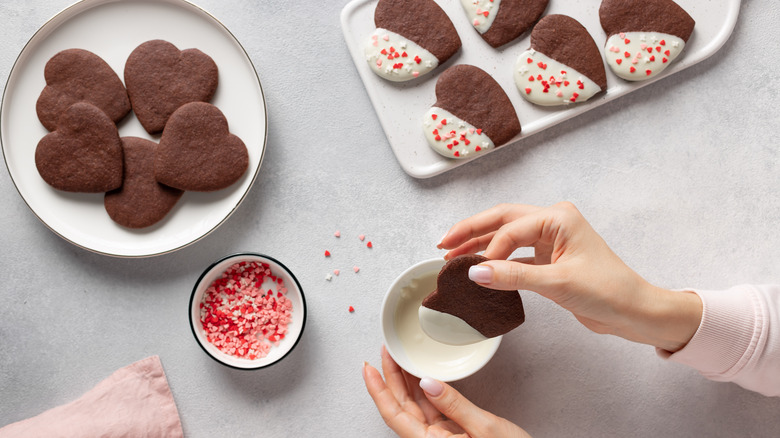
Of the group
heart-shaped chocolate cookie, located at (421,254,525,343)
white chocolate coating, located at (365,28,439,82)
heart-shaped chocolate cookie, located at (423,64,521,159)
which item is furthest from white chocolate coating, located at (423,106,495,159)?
heart-shaped chocolate cookie, located at (421,254,525,343)

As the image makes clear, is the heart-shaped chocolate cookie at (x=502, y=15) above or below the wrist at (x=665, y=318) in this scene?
above

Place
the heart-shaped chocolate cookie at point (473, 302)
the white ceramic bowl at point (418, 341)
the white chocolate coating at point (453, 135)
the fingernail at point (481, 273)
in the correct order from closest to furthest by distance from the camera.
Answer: the fingernail at point (481, 273), the heart-shaped chocolate cookie at point (473, 302), the white ceramic bowl at point (418, 341), the white chocolate coating at point (453, 135)

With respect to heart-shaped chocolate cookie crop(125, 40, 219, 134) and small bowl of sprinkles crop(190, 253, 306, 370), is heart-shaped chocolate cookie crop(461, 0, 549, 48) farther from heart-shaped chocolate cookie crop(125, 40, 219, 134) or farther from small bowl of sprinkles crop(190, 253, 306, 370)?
small bowl of sprinkles crop(190, 253, 306, 370)

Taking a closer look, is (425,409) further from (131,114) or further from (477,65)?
(131,114)

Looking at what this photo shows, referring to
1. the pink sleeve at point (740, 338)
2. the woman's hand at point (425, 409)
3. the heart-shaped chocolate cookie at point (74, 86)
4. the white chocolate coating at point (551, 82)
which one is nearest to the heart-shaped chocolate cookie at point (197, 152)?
the heart-shaped chocolate cookie at point (74, 86)

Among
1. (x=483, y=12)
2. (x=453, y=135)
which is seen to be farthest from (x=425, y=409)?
(x=483, y=12)

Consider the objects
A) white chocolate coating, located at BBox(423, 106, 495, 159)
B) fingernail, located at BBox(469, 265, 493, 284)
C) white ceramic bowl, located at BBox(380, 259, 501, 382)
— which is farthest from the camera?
white chocolate coating, located at BBox(423, 106, 495, 159)

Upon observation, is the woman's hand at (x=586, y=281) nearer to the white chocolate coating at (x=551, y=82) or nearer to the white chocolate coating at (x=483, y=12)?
the white chocolate coating at (x=551, y=82)

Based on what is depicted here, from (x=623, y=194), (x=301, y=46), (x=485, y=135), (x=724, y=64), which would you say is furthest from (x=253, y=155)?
(x=724, y=64)
